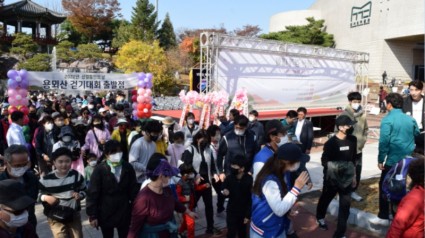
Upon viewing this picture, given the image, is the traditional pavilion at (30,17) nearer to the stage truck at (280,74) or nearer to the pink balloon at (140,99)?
the stage truck at (280,74)

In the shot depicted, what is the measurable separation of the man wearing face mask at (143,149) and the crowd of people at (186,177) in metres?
0.01

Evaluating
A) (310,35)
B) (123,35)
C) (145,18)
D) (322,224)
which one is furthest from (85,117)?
(310,35)

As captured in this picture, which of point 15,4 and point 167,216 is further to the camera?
point 15,4

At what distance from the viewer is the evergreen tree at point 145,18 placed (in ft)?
127

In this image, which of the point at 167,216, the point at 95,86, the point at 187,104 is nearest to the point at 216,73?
the point at 187,104

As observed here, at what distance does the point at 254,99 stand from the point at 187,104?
326 centimetres

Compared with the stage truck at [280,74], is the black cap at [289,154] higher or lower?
lower

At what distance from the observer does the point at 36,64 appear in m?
27.9

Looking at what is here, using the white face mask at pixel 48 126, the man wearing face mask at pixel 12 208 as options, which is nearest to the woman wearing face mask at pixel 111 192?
the man wearing face mask at pixel 12 208

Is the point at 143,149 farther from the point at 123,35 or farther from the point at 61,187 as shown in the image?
the point at 123,35

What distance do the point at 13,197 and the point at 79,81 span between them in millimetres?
7719

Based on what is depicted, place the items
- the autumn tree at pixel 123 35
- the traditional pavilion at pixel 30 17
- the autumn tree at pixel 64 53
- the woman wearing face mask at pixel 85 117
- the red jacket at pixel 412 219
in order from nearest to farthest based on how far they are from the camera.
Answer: the red jacket at pixel 412 219 < the woman wearing face mask at pixel 85 117 < the autumn tree at pixel 64 53 < the traditional pavilion at pixel 30 17 < the autumn tree at pixel 123 35

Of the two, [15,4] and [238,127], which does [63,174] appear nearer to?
[238,127]

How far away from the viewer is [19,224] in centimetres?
206
